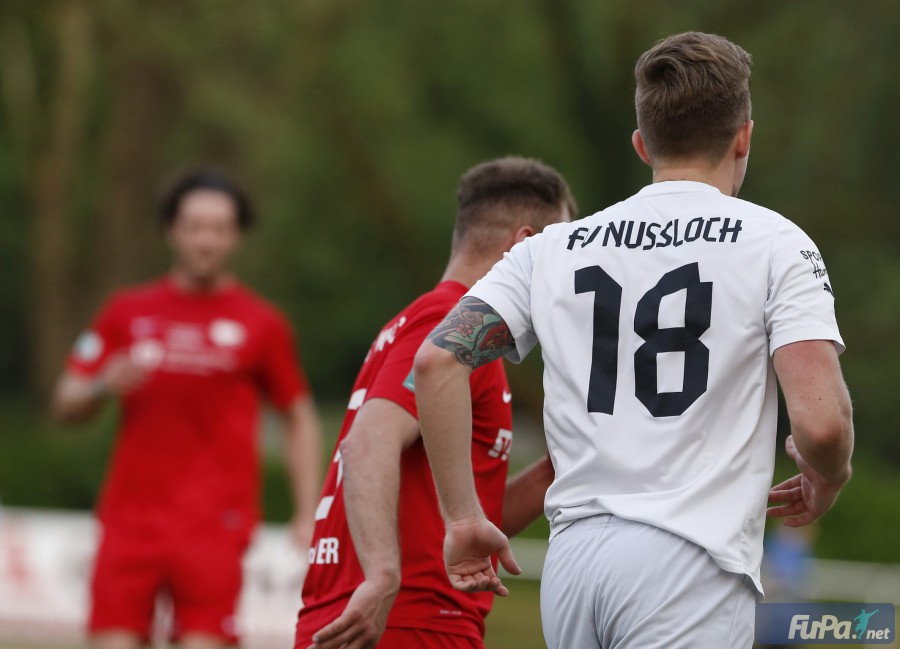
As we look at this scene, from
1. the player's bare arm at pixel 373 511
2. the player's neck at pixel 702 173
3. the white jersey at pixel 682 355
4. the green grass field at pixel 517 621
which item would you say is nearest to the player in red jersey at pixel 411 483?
the player's bare arm at pixel 373 511

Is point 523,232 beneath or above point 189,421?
above

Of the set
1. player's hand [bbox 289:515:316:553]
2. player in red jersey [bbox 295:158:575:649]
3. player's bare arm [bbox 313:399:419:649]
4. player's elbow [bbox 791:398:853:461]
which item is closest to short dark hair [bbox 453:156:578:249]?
player in red jersey [bbox 295:158:575:649]

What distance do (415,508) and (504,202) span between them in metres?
0.96

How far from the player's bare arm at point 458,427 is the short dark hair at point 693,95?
601mm

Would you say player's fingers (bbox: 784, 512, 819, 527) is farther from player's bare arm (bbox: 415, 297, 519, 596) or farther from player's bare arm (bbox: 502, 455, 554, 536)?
player's bare arm (bbox: 502, 455, 554, 536)

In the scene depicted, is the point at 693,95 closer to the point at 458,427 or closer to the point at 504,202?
the point at 458,427

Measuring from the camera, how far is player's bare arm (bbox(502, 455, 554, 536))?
4141 millimetres

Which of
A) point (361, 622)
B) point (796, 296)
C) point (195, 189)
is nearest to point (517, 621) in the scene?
point (195, 189)

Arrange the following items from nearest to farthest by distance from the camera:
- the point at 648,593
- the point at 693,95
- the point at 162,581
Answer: the point at 648,593, the point at 693,95, the point at 162,581

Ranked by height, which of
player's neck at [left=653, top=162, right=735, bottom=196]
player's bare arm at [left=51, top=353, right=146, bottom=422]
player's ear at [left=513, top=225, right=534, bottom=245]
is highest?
player's neck at [left=653, top=162, right=735, bottom=196]

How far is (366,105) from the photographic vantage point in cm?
2228

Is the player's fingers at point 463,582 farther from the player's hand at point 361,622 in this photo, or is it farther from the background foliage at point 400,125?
the background foliage at point 400,125

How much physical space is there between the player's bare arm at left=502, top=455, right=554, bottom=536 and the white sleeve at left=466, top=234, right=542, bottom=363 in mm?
897

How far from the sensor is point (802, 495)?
3.27m
